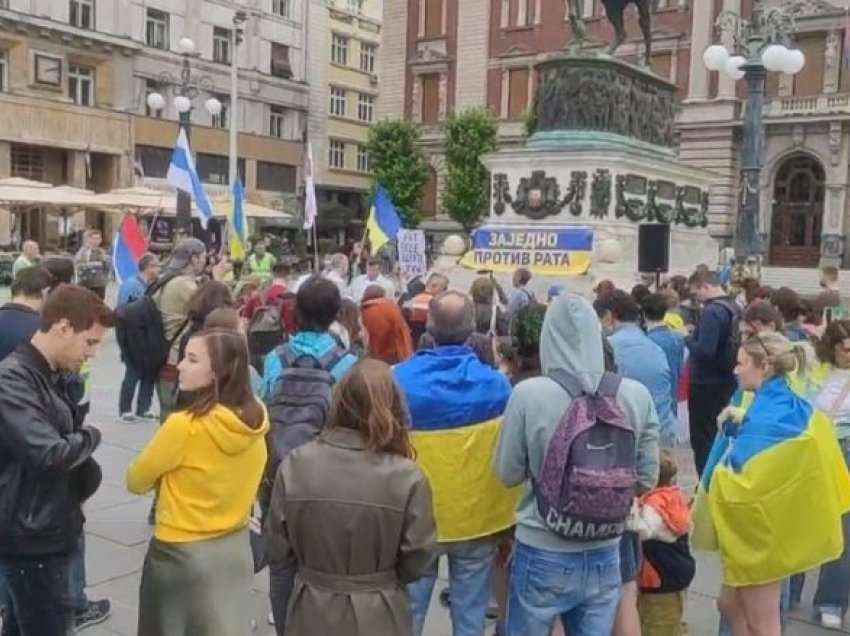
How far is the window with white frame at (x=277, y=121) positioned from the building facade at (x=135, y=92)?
0.19 feet

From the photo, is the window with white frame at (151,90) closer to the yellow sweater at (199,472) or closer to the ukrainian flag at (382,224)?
the ukrainian flag at (382,224)

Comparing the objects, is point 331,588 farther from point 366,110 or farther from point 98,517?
point 366,110

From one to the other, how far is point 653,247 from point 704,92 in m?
31.8

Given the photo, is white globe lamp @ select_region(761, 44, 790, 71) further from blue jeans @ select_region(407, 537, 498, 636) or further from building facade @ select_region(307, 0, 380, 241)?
building facade @ select_region(307, 0, 380, 241)

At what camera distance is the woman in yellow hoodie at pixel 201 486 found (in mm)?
3492

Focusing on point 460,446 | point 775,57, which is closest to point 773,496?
point 460,446

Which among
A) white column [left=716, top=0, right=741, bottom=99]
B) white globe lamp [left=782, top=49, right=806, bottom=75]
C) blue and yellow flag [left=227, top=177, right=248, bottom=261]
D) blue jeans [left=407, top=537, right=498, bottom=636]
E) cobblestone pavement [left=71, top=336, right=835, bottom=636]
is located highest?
white column [left=716, top=0, right=741, bottom=99]

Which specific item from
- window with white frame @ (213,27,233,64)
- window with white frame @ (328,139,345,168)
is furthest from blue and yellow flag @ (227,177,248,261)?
window with white frame @ (328,139,345,168)

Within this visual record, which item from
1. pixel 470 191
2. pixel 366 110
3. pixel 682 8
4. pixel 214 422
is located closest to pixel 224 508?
pixel 214 422

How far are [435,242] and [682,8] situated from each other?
15.3m

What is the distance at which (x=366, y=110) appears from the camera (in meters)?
60.4

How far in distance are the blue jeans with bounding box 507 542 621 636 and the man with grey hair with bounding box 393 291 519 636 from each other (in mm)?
466

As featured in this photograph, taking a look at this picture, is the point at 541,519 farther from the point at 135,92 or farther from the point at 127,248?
the point at 135,92

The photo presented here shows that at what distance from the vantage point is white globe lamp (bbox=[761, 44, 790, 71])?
1658 centimetres
